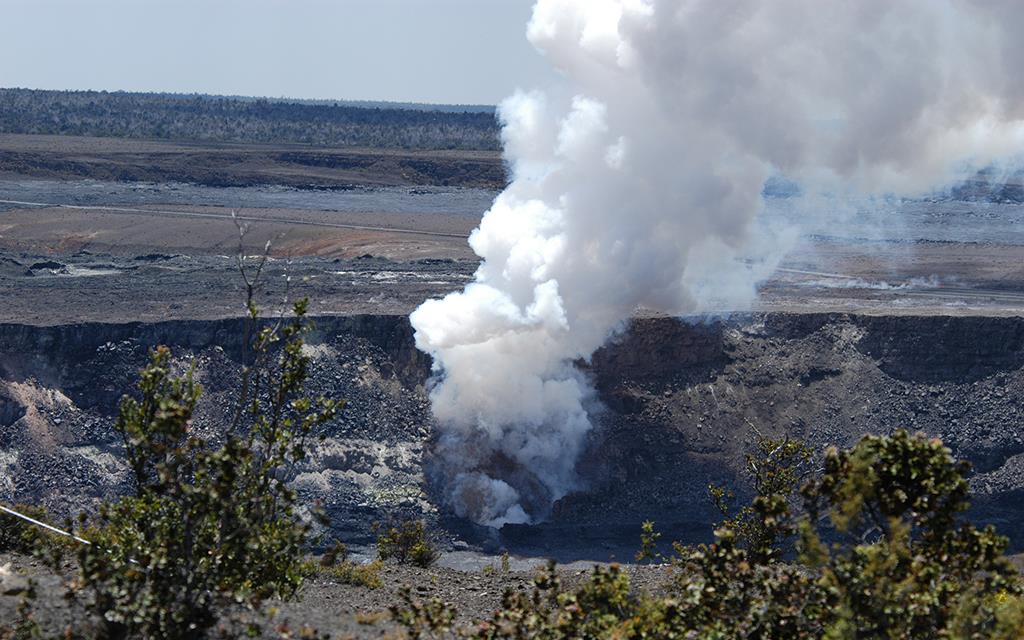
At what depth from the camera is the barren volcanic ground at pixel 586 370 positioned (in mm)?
35156

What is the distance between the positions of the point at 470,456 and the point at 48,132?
99924mm

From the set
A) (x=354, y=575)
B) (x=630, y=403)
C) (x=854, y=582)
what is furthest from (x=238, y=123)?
(x=854, y=582)

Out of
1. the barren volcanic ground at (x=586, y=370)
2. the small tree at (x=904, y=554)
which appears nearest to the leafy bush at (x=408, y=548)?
the barren volcanic ground at (x=586, y=370)

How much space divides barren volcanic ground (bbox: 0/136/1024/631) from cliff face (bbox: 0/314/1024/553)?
6cm

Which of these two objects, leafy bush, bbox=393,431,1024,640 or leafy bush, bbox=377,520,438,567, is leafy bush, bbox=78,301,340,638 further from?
leafy bush, bbox=377,520,438,567

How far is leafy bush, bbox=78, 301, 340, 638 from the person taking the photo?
1055cm

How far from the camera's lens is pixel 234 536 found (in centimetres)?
1109

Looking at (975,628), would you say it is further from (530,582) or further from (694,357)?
(694,357)

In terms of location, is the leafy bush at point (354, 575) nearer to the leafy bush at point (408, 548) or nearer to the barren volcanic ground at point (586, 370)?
the leafy bush at point (408, 548)

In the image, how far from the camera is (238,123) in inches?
6078

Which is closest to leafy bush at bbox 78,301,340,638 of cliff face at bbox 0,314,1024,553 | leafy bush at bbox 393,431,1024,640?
leafy bush at bbox 393,431,1024,640

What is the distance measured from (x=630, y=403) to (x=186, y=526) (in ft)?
95.8

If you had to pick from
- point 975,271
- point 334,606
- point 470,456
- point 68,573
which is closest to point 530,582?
point 334,606

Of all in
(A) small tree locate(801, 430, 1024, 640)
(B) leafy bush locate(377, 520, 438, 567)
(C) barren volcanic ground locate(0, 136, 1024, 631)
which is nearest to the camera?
(A) small tree locate(801, 430, 1024, 640)
